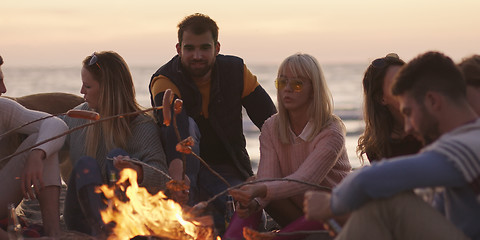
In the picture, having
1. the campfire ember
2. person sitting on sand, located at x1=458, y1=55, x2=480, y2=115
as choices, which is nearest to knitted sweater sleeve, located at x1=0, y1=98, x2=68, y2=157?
the campfire ember

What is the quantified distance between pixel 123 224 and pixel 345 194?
187cm

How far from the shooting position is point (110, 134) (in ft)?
17.7

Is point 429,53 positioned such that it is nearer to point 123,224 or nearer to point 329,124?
point 329,124

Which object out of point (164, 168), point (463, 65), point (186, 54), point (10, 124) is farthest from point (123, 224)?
point (463, 65)

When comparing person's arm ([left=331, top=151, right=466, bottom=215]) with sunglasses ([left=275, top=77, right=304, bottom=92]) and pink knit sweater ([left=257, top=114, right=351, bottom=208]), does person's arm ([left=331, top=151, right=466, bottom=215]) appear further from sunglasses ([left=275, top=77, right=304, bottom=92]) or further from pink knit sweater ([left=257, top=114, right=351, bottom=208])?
sunglasses ([left=275, top=77, right=304, bottom=92])

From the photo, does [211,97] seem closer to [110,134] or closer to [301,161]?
[110,134]

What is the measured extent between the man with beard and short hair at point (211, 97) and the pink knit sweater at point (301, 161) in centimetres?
75

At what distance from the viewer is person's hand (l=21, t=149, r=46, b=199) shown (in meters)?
5.04

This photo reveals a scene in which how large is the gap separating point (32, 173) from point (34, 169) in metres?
0.03

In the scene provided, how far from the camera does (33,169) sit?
5043 mm

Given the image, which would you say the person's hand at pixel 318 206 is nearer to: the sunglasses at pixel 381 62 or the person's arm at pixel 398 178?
the person's arm at pixel 398 178

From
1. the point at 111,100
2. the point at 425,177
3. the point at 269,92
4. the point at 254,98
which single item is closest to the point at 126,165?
the point at 111,100

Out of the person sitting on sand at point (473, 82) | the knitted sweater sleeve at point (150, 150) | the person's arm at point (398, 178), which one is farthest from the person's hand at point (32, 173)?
the person sitting on sand at point (473, 82)

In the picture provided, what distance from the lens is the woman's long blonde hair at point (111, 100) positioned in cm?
540
